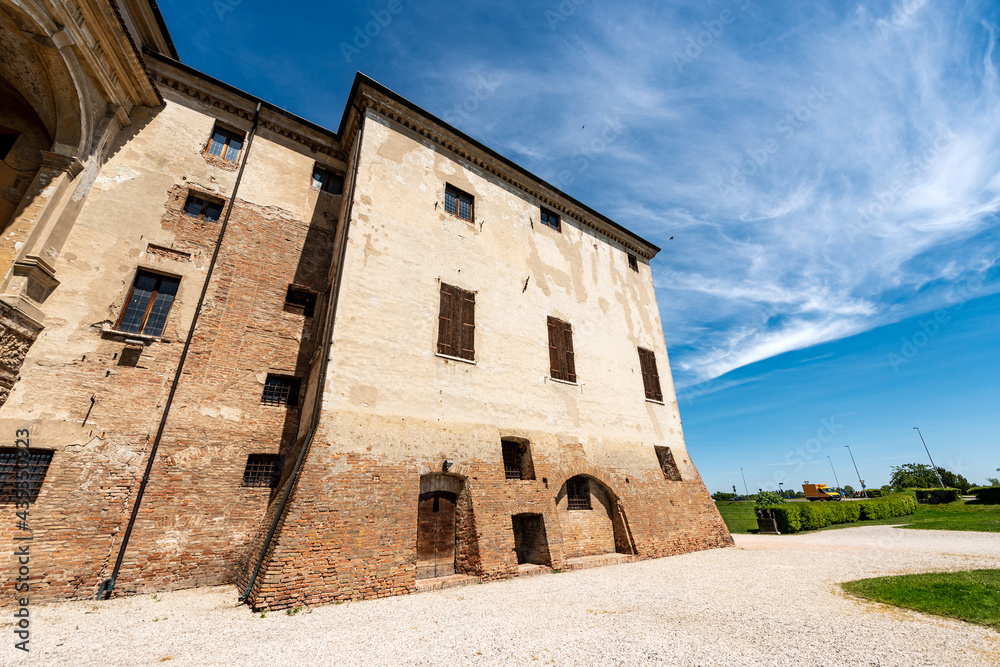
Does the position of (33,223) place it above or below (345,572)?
above

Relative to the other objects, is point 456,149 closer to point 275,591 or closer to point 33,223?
point 33,223

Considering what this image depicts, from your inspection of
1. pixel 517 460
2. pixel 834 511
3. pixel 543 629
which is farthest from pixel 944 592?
pixel 834 511

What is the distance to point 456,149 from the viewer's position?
44.3 ft

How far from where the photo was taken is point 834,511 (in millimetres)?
22281

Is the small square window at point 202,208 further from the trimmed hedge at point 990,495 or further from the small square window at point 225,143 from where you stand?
the trimmed hedge at point 990,495

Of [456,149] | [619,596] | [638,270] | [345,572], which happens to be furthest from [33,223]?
[638,270]

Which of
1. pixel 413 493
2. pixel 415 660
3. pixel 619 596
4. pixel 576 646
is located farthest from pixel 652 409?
pixel 415 660

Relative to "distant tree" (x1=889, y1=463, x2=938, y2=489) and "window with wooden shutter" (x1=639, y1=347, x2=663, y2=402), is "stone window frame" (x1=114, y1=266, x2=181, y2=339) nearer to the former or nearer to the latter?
"window with wooden shutter" (x1=639, y1=347, x2=663, y2=402)

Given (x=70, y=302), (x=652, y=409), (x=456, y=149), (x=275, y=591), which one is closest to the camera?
(x=275, y=591)

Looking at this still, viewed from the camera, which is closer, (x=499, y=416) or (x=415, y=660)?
(x=415, y=660)

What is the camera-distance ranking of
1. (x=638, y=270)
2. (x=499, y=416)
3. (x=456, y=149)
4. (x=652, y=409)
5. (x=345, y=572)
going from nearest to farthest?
(x=345, y=572), (x=499, y=416), (x=456, y=149), (x=652, y=409), (x=638, y=270)

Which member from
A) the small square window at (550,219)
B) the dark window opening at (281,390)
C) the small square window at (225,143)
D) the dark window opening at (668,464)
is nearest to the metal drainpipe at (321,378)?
the dark window opening at (281,390)

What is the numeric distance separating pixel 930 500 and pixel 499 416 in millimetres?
41858

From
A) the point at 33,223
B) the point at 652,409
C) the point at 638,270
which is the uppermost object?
the point at 638,270
